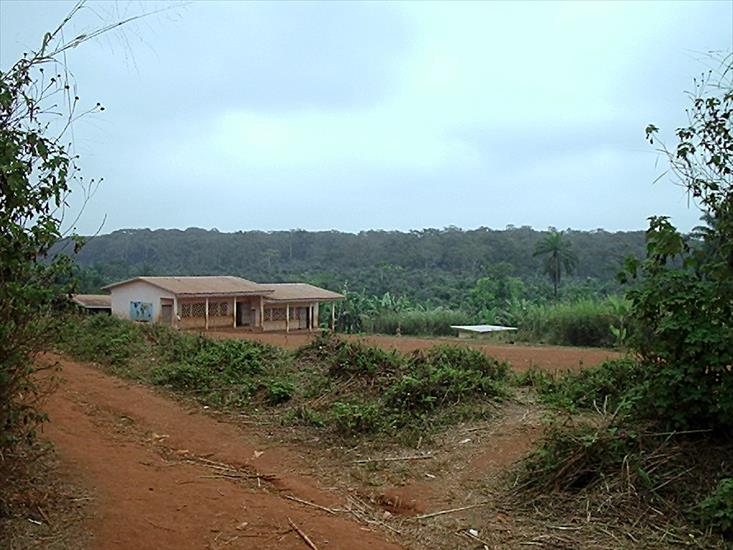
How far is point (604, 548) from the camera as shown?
424 centimetres

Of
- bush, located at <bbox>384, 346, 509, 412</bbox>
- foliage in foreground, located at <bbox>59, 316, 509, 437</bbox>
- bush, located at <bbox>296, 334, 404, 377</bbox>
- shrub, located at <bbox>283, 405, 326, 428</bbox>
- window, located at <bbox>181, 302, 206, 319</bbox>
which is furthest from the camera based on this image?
window, located at <bbox>181, 302, 206, 319</bbox>

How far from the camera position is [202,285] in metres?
21.4

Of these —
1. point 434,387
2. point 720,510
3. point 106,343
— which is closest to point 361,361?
point 434,387

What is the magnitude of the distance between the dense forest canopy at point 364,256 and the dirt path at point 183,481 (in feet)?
92.4

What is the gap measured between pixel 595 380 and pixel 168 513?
5.13 metres

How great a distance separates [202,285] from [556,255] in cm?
1990

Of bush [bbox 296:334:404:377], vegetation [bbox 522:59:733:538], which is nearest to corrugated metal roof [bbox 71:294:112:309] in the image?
bush [bbox 296:334:404:377]

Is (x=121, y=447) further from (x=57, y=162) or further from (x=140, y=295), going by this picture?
(x=140, y=295)

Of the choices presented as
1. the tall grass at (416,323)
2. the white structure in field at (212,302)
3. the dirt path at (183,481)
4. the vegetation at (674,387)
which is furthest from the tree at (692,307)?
the tall grass at (416,323)

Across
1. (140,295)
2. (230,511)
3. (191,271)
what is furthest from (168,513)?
(191,271)

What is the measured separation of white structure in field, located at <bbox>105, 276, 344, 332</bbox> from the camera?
66.8 ft

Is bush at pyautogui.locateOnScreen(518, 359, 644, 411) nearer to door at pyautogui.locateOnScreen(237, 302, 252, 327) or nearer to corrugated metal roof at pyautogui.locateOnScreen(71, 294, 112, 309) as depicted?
door at pyautogui.locateOnScreen(237, 302, 252, 327)

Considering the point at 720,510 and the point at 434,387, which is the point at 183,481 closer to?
the point at 434,387

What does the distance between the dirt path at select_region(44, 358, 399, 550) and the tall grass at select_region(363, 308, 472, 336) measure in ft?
65.9
